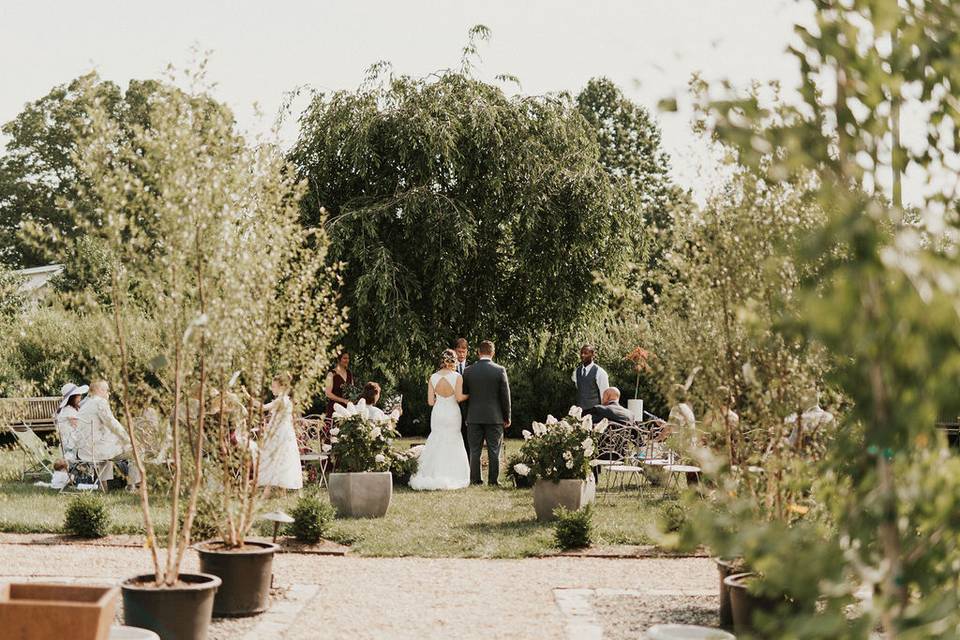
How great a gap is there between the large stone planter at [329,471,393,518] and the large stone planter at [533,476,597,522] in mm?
1607

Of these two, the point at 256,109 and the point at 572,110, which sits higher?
the point at 572,110

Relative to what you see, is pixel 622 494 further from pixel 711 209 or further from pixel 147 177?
pixel 147 177

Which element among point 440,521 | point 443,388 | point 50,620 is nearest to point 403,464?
point 443,388

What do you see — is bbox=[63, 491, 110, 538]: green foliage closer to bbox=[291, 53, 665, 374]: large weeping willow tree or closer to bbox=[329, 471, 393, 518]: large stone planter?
bbox=[329, 471, 393, 518]: large stone planter

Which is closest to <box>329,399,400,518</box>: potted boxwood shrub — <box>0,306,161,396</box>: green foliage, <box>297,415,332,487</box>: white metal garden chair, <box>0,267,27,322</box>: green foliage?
<box>297,415,332,487</box>: white metal garden chair

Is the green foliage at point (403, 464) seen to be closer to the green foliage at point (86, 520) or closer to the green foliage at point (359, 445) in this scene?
the green foliage at point (359, 445)

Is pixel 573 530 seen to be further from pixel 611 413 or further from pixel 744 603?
pixel 611 413

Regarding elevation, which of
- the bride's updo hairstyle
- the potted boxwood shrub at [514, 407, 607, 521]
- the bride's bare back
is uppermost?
the bride's updo hairstyle

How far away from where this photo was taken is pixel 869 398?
2406 mm

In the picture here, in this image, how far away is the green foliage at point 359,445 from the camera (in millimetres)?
12133

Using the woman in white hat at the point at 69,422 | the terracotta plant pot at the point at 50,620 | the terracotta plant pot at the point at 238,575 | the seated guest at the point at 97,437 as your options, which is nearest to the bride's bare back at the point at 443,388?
the seated guest at the point at 97,437

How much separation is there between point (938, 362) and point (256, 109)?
608 cm

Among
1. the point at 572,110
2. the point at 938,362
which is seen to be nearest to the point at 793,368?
the point at 938,362

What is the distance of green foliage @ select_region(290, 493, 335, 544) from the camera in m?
10.1
